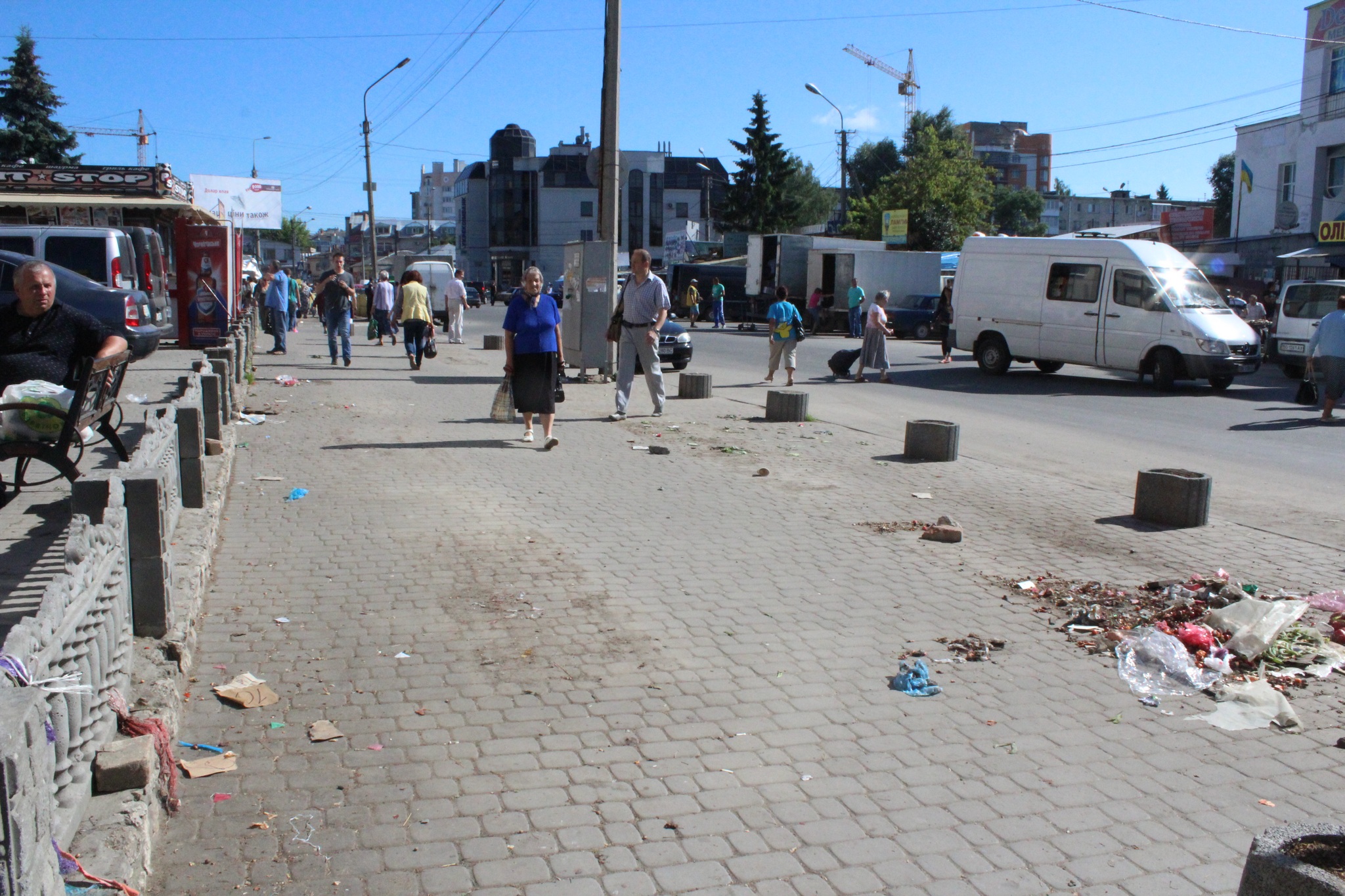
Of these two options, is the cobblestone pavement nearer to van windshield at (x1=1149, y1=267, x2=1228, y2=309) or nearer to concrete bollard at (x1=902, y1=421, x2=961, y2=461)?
concrete bollard at (x1=902, y1=421, x2=961, y2=461)

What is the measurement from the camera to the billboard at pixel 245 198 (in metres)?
54.6

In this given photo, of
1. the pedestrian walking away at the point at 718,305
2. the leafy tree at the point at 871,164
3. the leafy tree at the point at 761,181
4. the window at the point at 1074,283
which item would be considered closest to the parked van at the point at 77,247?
the window at the point at 1074,283

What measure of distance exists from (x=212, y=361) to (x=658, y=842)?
8.27 meters

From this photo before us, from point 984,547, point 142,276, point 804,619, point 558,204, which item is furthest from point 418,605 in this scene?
point 558,204

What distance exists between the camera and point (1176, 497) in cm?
736

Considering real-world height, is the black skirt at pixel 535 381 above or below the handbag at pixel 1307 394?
above

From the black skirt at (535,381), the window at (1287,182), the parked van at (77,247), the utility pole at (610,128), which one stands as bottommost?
the black skirt at (535,381)

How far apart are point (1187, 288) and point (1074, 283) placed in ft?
5.91

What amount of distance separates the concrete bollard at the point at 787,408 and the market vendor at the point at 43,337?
7410 millimetres

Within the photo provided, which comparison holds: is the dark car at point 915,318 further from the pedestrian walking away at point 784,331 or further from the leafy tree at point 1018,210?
the leafy tree at point 1018,210

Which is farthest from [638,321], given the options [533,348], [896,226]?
[896,226]

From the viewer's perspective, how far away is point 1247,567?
20.8 feet

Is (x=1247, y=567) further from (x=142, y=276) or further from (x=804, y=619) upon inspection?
(x=142, y=276)

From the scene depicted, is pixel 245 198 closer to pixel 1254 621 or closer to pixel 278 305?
pixel 278 305
